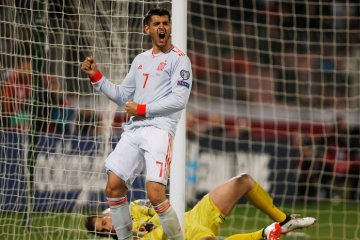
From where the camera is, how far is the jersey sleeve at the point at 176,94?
5625mm

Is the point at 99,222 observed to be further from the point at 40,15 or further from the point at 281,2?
the point at 281,2

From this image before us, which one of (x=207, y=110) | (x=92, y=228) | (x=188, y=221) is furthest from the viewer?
(x=207, y=110)

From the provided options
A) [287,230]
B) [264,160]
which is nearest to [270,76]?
[264,160]

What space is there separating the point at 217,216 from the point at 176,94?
1.47 m

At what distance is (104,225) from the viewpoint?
276 inches

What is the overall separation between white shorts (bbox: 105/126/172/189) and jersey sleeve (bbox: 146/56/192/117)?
0.47 feet

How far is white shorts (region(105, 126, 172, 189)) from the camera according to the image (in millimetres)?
5625

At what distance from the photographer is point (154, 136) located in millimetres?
5684

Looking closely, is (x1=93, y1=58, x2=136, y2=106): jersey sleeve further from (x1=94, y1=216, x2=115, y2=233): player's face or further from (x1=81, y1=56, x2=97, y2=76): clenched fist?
(x1=94, y1=216, x2=115, y2=233): player's face

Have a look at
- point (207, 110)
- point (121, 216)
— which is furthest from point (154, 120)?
point (207, 110)

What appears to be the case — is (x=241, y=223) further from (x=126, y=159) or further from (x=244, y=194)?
(x=126, y=159)

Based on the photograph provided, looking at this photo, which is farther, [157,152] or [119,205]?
[119,205]

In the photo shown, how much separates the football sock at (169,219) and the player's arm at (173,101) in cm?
54

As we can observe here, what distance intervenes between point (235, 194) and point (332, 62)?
6.65 meters
